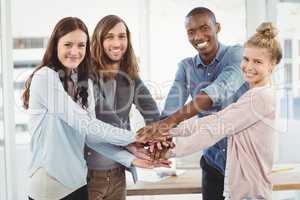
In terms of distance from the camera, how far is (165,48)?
1778 mm

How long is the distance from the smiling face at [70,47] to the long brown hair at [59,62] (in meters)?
0.01

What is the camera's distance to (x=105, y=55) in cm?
171

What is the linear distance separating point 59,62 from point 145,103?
42cm

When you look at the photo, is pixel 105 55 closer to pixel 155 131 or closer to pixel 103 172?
pixel 155 131

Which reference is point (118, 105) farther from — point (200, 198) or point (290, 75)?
point (290, 75)

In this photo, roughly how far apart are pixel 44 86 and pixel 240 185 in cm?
91

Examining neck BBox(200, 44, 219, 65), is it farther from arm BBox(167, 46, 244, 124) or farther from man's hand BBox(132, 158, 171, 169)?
man's hand BBox(132, 158, 171, 169)

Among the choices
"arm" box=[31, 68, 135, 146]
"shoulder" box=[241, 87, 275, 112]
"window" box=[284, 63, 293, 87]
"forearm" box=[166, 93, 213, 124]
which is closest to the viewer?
"shoulder" box=[241, 87, 275, 112]

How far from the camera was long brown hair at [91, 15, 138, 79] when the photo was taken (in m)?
1.69

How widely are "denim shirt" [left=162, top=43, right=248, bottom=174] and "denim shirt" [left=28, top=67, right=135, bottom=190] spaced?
33cm

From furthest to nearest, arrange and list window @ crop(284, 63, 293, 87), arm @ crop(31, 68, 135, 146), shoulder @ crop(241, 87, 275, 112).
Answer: window @ crop(284, 63, 293, 87) → arm @ crop(31, 68, 135, 146) → shoulder @ crop(241, 87, 275, 112)

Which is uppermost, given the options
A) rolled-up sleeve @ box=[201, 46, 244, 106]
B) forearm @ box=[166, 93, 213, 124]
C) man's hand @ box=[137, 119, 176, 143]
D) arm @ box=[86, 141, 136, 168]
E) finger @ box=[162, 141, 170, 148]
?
rolled-up sleeve @ box=[201, 46, 244, 106]

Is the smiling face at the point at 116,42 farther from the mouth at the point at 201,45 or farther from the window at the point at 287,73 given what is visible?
the window at the point at 287,73

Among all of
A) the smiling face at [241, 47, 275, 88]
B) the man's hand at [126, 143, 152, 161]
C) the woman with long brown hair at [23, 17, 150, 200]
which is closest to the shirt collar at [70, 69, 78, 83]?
the woman with long brown hair at [23, 17, 150, 200]
